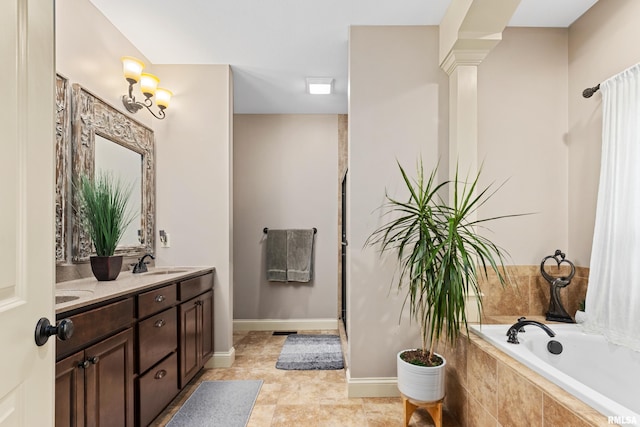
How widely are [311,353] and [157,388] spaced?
1499 mm

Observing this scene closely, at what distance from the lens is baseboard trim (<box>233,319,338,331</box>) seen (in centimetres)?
399

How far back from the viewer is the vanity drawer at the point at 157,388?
1.84 metres

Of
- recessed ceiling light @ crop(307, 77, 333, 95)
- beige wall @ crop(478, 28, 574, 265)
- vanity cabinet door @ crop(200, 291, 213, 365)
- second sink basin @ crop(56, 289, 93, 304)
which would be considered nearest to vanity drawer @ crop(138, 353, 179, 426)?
vanity cabinet door @ crop(200, 291, 213, 365)

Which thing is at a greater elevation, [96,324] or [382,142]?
Result: [382,142]

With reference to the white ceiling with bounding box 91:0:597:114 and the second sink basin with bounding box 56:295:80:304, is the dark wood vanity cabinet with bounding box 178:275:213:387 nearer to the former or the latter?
the second sink basin with bounding box 56:295:80:304

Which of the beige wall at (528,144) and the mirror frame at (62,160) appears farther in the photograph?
the beige wall at (528,144)

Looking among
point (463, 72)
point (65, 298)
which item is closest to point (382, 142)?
point (463, 72)

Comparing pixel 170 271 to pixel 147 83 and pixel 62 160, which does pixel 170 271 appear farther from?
pixel 147 83

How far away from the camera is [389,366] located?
2404mm

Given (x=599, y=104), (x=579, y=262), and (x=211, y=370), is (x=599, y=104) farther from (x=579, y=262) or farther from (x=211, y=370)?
(x=211, y=370)

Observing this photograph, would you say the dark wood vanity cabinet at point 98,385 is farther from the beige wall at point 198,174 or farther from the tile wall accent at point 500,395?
the tile wall accent at point 500,395

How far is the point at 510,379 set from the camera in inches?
60.1
